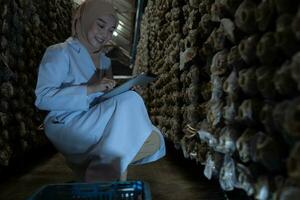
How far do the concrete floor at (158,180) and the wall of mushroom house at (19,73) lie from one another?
140mm

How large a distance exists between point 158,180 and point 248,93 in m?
1.33

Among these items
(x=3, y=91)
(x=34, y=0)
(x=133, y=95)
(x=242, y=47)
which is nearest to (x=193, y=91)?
(x=133, y=95)

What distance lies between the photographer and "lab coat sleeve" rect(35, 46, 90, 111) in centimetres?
154

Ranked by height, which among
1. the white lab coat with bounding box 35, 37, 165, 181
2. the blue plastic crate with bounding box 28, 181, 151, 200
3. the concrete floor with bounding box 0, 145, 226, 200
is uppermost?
the white lab coat with bounding box 35, 37, 165, 181

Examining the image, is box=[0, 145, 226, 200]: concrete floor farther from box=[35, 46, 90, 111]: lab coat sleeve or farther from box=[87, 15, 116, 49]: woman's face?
box=[87, 15, 116, 49]: woman's face

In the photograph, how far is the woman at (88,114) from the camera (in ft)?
5.07

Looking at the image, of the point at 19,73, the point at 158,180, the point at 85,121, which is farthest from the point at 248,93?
the point at 19,73

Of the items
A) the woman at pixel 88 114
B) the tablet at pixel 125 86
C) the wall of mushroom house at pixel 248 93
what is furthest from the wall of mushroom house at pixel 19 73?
the wall of mushroom house at pixel 248 93

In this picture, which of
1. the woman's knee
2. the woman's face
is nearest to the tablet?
the woman's knee

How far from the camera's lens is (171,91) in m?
2.64

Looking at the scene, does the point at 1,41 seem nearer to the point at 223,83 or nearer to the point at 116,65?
the point at 223,83

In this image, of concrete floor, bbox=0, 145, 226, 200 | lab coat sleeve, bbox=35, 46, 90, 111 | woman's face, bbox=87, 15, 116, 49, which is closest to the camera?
lab coat sleeve, bbox=35, 46, 90, 111

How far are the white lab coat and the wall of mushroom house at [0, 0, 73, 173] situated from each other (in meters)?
0.74

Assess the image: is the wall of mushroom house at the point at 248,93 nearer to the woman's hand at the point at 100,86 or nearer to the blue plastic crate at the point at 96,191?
the blue plastic crate at the point at 96,191
